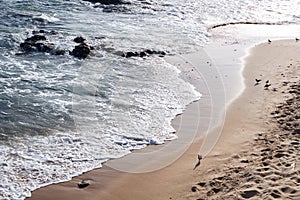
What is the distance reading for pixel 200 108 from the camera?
10.3 metres

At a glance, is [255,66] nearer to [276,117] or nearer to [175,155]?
[276,117]

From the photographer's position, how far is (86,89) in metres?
11.3

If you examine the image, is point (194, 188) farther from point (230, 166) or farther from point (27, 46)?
point (27, 46)

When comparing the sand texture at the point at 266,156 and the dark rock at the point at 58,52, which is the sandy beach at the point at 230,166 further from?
the dark rock at the point at 58,52

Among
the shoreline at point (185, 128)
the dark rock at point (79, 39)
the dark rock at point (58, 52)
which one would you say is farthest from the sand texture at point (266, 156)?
the dark rock at point (79, 39)

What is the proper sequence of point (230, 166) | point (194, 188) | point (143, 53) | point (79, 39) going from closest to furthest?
point (194, 188)
point (230, 166)
point (143, 53)
point (79, 39)

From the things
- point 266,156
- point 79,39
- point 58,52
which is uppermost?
point 79,39

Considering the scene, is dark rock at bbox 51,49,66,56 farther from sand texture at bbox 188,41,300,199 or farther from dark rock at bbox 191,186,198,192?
dark rock at bbox 191,186,198,192

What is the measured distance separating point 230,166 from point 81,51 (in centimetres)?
801

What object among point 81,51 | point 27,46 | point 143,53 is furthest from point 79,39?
point 143,53

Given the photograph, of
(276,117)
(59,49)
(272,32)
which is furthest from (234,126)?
(272,32)

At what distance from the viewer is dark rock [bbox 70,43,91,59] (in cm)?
1399

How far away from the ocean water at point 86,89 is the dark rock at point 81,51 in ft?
0.68

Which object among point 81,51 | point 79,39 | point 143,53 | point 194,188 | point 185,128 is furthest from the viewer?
point 79,39
